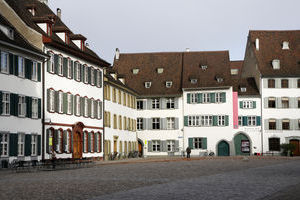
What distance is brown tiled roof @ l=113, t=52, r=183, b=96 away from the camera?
74.2m

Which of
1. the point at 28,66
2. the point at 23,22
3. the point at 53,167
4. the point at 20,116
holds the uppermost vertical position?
the point at 23,22

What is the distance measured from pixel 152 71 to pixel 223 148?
541 inches

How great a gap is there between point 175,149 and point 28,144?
35.7 meters

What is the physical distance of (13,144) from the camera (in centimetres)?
3738

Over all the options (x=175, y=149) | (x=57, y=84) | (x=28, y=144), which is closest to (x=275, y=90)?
(x=175, y=149)

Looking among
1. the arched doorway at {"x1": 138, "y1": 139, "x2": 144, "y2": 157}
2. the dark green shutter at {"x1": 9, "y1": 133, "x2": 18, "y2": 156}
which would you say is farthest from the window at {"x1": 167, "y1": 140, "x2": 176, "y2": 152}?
the dark green shutter at {"x1": 9, "y1": 133, "x2": 18, "y2": 156}

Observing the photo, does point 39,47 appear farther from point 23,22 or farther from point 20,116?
point 20,116

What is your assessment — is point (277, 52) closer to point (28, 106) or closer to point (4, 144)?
point (28, 106)

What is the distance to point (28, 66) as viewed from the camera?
39844mm

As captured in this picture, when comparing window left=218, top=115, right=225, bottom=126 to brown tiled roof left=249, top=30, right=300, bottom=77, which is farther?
brown tiled roof left=249, top=30, right=300, bottom=77

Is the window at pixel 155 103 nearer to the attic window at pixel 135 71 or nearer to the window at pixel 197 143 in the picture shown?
the attic window at pixel 135 71

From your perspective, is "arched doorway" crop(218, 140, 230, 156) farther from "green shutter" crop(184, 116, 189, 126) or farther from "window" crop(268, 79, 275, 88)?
"window" crop(268, 79, 275, 88)

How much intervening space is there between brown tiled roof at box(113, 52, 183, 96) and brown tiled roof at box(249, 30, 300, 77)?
10475 mm

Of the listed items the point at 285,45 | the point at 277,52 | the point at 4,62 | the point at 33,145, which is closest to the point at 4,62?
the point at 4,62
